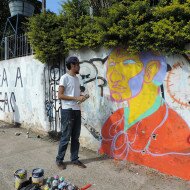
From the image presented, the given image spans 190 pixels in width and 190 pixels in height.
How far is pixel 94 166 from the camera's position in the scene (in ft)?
14.9

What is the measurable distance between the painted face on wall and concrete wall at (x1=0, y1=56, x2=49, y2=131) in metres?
2.45

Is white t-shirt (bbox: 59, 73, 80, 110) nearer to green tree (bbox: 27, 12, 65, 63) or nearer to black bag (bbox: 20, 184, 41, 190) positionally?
black bag (bbox: 20, 184, 41, 190)

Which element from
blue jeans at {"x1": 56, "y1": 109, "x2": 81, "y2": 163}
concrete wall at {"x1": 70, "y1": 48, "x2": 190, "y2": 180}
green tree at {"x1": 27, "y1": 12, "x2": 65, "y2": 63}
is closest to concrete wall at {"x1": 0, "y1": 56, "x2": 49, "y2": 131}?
green tree at {"x1": 27, "y1": 12, "x2": 65, "y2": 63}

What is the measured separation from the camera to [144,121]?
4.35 meters

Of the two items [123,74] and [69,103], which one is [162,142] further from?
[69,103]

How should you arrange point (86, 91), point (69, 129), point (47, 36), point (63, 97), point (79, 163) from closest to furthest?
point (63, 97) → point (69, 129) → point (79, 163) → point (86, 91) → point (47, 36)

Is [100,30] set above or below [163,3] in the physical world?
below

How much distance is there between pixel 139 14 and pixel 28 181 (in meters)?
2.80

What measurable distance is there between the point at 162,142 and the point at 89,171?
1.22m

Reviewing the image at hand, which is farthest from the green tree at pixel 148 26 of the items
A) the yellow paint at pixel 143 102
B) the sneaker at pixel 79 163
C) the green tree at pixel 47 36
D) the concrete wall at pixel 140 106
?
the sneaker at pixel 79 163

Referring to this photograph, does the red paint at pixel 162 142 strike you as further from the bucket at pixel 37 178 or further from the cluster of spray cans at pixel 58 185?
the bucket at pixel 37 178

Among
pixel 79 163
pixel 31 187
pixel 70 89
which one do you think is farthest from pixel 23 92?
pixel 31 187

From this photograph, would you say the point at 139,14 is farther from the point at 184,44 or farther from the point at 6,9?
the point at 6,9

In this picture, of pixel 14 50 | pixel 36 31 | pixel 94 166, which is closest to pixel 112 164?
pixel 94 166
